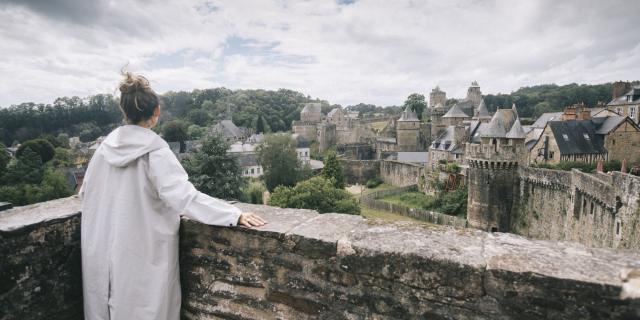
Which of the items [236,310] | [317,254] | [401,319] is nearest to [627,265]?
[401,319]

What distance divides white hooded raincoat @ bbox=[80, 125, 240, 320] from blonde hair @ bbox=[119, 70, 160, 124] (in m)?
0.11

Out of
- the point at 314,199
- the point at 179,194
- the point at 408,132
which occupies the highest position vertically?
the point at 408,132

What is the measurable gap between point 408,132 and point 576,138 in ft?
86.6

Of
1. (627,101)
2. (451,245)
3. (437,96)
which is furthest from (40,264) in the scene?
(437,96)

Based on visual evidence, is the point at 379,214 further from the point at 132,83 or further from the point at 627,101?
the point at 627,101

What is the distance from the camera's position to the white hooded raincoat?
8.98ft

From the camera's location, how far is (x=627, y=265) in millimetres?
2105

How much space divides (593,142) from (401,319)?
34174mm

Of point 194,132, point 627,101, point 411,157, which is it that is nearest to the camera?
point 627,101

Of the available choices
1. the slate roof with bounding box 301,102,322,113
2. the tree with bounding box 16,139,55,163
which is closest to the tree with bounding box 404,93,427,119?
the slate roof with bounding box 301,102,322,113

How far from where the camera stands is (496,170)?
2334 centimetres

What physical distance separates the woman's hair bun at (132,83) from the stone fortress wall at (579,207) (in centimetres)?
1367

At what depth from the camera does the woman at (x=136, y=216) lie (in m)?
2.74

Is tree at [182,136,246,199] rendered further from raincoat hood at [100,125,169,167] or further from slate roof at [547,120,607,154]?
slate roof at [547,120,607,154]
